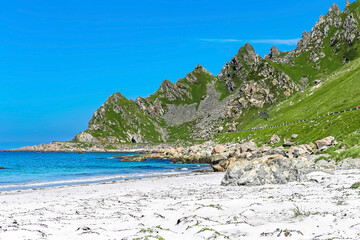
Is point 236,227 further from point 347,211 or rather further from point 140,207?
point 140,207

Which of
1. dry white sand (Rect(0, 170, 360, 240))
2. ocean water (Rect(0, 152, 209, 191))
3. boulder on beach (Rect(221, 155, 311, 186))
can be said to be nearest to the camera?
dry white sand (Rect(0, 170, 360, 240))

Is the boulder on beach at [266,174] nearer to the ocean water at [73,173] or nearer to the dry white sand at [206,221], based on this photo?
the dry white sand at [206,221]

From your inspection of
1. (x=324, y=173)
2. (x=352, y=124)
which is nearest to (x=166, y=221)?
(x=324, y=173)

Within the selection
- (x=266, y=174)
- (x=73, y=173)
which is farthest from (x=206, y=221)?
(x=73, y=173)

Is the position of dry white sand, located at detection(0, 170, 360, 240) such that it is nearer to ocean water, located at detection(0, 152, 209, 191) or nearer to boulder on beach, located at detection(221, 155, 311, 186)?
boulder on beach, located at detection(221, 155, 311, 186)

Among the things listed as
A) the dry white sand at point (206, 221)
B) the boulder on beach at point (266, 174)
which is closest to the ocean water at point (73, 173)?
the boulder on beach at point (266, 174)

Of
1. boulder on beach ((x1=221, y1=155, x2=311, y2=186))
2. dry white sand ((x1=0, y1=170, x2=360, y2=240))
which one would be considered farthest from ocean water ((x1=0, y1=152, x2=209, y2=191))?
dry white sand ((x1=0, y1=170, x2=360, y2=240))

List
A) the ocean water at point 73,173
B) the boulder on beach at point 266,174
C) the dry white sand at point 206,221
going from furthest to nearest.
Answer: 1. the ocean water at point 73,173
2. the boulder on beach at point 266,174
3. the dry white sand at point 206,221

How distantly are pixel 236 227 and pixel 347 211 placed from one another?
16.5 ft

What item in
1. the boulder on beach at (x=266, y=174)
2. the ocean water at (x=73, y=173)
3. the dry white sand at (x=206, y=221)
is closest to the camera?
the dry white sand at (x=206, y=221)

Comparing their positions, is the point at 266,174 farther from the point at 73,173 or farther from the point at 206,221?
the point at 73,173

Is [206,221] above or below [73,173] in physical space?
above

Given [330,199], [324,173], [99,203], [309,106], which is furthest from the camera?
[309,106]

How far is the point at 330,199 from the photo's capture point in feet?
50.8
